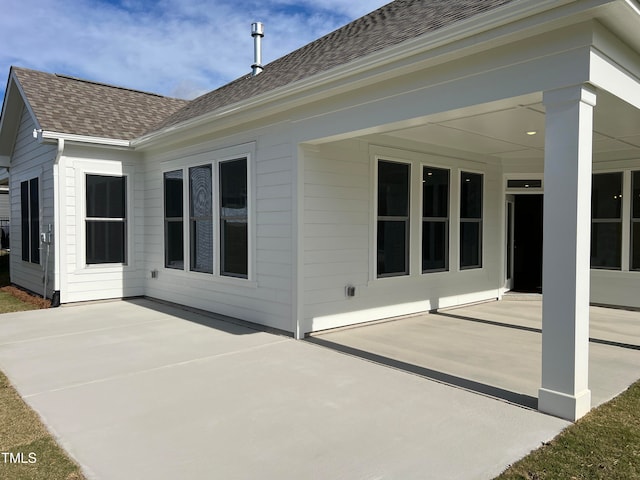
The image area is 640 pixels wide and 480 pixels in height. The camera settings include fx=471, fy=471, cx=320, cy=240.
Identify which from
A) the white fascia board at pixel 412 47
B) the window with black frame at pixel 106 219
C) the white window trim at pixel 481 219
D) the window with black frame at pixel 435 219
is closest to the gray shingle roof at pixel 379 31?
the white fascia board at pixel 412 47

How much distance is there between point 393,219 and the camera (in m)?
7.07

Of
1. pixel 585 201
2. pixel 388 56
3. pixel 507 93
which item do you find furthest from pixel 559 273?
pixel 388 56

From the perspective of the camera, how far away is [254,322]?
21.8ft

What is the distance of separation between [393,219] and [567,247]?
379 centimetres

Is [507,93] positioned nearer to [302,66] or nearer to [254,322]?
[302,66]

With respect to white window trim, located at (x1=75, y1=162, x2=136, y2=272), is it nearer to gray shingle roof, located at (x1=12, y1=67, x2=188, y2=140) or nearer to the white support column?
gray shingle roof, located at (x1=12, y1=67, x2=188, y2=140)

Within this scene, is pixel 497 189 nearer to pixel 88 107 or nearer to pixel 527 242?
pixel 527 242

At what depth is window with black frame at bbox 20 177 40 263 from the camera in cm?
966

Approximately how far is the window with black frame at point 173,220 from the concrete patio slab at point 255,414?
2.77 m

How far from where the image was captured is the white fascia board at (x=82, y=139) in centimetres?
786

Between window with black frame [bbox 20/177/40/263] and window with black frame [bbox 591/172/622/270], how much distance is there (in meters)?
10.7

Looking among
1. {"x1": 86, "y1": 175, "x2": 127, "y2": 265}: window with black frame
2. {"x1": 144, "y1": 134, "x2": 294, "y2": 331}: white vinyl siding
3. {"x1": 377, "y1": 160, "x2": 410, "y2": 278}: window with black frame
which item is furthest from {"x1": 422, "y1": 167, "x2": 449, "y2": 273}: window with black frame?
{"x1": 86, "y1": 175, "x2": 127, "y2": 265}: window with black frame

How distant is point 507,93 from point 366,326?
3.84 metres

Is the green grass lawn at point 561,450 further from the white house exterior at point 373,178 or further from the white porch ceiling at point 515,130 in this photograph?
the white porch ceiling at point 515,130
